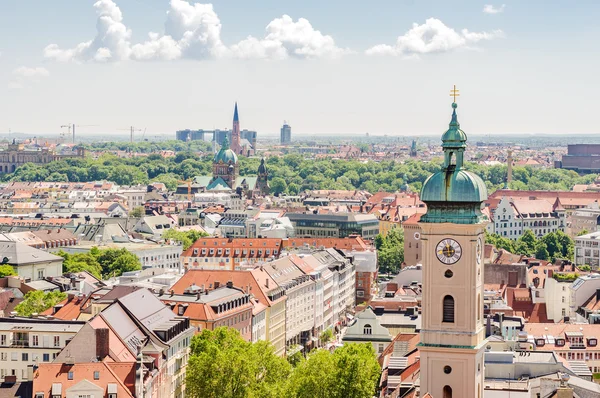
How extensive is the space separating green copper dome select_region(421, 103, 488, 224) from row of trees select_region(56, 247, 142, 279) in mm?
89826

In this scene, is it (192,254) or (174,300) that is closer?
(174,300)

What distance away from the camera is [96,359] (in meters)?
70.4

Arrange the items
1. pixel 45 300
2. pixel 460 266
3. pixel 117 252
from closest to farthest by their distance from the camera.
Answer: pixel 460 266, pixel 45 300, pixel 117 252

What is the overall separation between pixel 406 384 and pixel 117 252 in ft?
288

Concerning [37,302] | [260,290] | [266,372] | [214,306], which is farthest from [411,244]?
[266,372]

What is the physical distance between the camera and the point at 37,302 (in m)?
95.9

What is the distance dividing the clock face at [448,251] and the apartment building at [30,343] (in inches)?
1267

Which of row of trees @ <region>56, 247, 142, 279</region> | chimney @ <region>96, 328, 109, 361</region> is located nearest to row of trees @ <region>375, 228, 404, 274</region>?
row of trees @ <region>56, 247, 142, 279</region>

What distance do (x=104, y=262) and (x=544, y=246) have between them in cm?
6770

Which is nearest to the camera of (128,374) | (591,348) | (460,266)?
(460,266)

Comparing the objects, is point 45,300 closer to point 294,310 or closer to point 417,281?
point 294,310

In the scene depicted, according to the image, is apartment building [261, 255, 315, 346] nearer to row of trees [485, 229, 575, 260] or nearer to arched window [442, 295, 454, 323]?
row of trees [485, 229, 575, 260]

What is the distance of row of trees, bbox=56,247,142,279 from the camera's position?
458ft

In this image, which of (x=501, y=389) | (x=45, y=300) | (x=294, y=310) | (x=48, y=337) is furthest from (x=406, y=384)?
(x=294, y=310)
